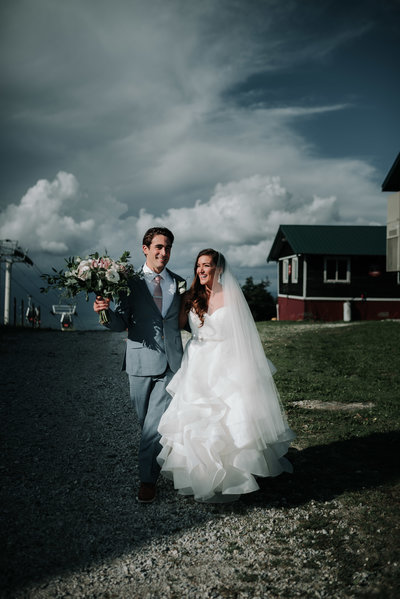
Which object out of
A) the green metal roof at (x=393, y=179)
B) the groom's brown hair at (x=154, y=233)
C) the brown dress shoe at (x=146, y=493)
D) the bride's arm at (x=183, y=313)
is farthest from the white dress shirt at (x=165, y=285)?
the green metal roof at (x=393, y=179)

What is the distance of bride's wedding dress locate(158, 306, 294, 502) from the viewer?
3936 mm

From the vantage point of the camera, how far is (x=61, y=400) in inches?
316

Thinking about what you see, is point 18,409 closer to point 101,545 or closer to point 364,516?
point 101,545

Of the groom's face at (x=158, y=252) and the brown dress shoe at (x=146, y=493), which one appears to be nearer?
the brown dress shoe at (x=146, y=493)

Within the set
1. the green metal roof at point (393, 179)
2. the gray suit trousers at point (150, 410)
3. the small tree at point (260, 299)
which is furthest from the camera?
the small tree at point (260, 299)

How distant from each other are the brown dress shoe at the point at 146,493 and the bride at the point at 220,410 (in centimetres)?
18

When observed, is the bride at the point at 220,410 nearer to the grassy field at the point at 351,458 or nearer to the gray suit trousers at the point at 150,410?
the gray suit trousers at the point at 150,410

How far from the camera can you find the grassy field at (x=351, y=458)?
3.30m

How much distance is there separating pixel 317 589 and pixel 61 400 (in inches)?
241

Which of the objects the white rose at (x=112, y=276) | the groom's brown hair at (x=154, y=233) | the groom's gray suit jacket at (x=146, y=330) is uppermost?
the groom's brown hair at (x=154, y=233)

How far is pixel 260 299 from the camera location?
4153 cm

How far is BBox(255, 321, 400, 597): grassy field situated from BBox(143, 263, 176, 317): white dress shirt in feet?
7.17

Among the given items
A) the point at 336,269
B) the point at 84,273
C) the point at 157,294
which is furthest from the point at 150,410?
the point at 336,269

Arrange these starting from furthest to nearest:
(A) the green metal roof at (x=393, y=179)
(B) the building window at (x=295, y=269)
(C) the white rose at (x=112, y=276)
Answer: (B) the building window at (x=295, y=269), (A) the green metal roof at (x=393, y=179), (C) the white rose at (x=112, y=276)
